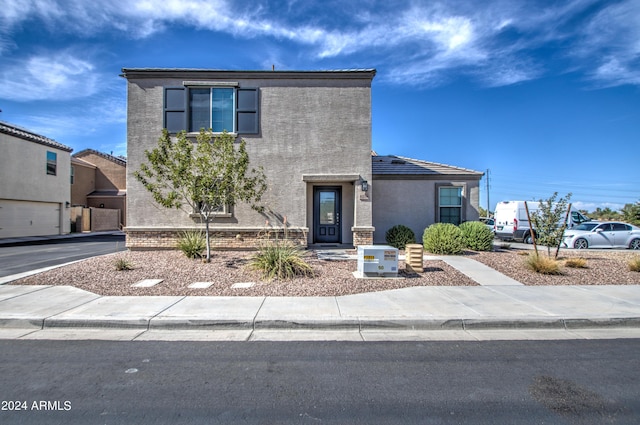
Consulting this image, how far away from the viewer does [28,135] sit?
2233 centimetres

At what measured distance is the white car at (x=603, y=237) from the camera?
15797 mm

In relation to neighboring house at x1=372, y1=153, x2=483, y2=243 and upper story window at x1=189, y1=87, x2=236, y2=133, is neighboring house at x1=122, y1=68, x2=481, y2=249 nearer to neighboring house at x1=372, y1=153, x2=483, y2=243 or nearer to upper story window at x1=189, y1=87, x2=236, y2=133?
upper story window at x1=189, y1=87, x2=236, y2=133

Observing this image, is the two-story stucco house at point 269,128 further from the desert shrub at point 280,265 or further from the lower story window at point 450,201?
the lower story window at point 450,201

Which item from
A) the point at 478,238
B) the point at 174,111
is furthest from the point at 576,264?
the point at 174,111

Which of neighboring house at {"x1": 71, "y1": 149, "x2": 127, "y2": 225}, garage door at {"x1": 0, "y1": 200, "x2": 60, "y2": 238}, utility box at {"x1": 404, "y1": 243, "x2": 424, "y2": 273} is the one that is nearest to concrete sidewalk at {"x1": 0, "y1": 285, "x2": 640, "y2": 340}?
utility box at {"x1": 404, "y1": 243, "x2": 424, "y2": 273}

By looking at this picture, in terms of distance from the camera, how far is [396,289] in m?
7.47

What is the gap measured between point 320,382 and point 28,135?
2744cm

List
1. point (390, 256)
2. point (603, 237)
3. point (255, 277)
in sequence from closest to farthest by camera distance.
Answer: point (255, 277) → point (390, 256) → point (603, 237)

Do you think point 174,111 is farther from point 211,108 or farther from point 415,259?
point 415,259

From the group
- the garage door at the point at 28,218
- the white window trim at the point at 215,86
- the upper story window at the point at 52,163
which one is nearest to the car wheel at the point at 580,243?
the white window trim at the point at 215,86

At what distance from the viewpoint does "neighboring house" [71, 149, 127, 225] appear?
3036cm

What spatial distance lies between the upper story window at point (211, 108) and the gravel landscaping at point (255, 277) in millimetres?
4871

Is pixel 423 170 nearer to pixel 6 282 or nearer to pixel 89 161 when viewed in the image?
pixel 6 282

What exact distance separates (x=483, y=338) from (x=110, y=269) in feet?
29.2
